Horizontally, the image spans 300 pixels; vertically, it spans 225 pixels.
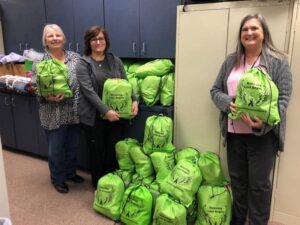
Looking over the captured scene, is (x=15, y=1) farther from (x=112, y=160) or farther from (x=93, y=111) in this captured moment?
(x=112, y=160)

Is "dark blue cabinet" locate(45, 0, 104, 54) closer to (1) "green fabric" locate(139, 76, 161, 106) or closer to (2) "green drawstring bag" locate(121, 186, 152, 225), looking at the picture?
(1) "green fabric" locate(139, 76, 161, 106)

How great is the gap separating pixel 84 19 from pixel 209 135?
1.76m

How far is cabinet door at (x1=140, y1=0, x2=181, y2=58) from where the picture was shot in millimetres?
2365

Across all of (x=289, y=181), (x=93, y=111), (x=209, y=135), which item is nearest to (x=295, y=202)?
(x=289, y=181)

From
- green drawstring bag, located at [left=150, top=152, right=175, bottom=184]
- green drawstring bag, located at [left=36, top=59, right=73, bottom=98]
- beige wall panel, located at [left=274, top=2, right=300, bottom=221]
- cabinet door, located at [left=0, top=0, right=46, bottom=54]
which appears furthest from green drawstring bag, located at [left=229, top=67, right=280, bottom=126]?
cabinet door, located at [left=0, top=0, right=46, bottom=54]

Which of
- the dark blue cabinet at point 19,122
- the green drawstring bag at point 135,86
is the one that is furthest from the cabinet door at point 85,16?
the dark blue cabinet at point 19,122

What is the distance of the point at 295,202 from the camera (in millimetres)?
1976

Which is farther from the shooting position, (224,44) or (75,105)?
(75,105)

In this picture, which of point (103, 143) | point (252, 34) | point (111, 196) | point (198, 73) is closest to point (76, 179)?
point (103, 143)

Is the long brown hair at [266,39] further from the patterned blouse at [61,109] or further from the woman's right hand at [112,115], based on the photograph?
the patterned blouse at [61,109]

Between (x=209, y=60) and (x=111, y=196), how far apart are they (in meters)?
1.28

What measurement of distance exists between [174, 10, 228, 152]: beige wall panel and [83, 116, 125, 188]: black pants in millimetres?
535

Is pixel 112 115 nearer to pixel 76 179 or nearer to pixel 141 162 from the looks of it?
pixel 141 162

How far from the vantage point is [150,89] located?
2.36 meters
